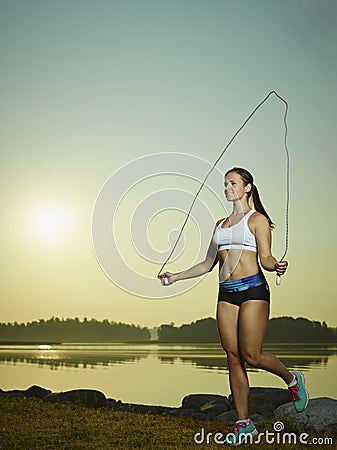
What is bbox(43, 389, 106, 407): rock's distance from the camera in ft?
20.6

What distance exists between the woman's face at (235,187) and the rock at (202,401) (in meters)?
2.53

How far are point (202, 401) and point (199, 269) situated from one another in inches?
92.5

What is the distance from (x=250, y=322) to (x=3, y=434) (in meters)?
1.75

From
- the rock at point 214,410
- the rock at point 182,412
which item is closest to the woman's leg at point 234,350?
the rock at point 214,410

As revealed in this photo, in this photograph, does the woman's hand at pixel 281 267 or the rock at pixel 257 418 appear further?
the rock at pixel 257 418

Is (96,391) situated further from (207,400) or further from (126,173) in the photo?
(126,173)

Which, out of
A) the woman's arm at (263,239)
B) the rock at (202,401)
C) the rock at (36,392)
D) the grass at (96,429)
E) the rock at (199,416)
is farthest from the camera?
the rock at (36,392)

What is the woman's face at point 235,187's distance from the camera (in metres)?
4.50

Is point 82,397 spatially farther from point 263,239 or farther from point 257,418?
point 263,239

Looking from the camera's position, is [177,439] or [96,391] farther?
[96,391]

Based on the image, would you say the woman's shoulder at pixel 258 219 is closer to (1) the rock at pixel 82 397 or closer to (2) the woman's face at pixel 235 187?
(2) the woman's face at pixel 235 187

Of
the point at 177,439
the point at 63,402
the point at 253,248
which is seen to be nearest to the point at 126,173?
the point at 253,248

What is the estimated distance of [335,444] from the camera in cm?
449

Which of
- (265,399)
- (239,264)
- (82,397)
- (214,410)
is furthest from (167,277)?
(82,397)
